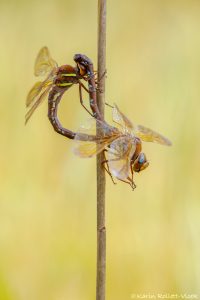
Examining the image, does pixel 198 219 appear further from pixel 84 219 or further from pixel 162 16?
pixel 162 16

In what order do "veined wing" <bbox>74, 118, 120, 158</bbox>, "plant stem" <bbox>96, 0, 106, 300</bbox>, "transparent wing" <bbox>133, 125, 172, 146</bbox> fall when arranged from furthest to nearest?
1. "transparent wing" <bbox>133, 125, 172, 146</bbox>
2. "veined wing" <bbox>74, 118, 120, 158</bbox>
3. "plant stem" <bbox>96, 0, 106, 300</bbox>

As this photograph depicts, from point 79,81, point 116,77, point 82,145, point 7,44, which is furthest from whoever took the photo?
point 7,44

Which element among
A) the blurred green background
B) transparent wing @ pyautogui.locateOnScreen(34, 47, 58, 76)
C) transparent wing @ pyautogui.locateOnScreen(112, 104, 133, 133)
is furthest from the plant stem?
the blurred green background

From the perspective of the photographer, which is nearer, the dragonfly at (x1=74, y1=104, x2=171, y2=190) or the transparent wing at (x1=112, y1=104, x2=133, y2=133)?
the dragonfly at (x1=74, y1=104, x2=171, y2=190)

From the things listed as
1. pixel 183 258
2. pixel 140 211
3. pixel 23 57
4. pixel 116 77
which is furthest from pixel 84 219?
pixel 23 57

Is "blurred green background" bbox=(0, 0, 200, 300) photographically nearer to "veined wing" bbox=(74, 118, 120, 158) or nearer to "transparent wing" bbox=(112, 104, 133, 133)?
"transparent wing" bbox=(112, 104, 133, 133)

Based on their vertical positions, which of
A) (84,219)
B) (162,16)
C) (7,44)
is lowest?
(84,219)

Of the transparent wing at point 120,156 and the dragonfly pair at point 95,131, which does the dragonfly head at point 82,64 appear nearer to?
the dragonfly pair at point 95,131

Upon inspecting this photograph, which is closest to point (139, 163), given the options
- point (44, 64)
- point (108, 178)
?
point (44, 64)
